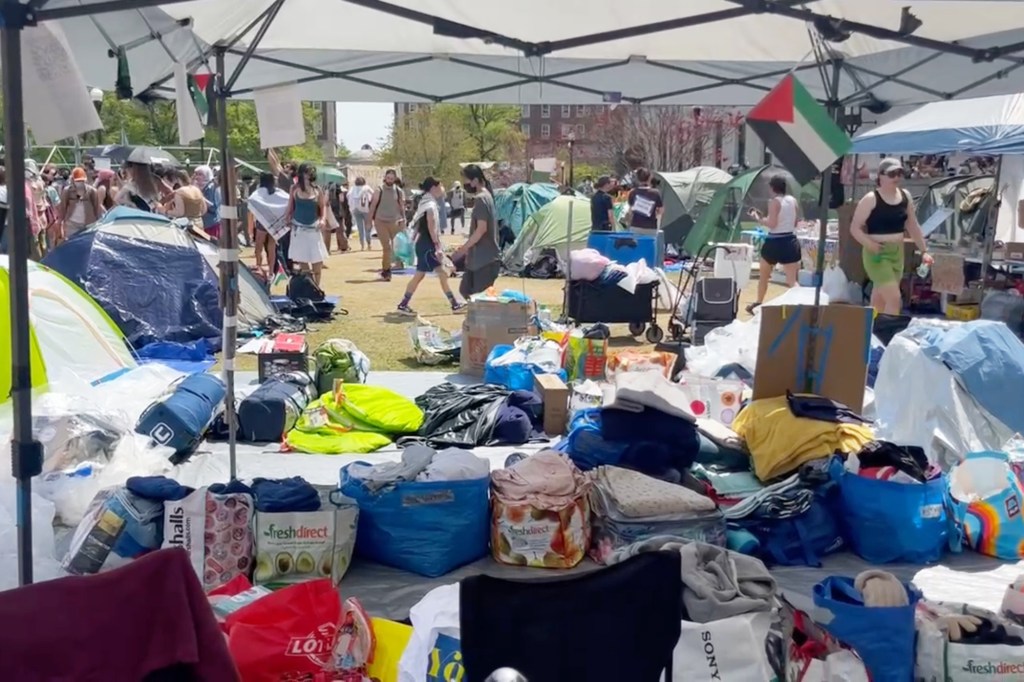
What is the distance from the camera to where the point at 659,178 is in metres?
17.5

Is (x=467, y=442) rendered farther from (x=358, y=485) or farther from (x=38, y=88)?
(x=38, y=88)

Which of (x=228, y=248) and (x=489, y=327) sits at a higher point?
(x=228, y=248)

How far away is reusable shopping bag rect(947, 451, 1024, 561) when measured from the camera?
179 inches

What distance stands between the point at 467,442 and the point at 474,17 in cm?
247

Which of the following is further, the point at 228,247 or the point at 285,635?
the point at 228,247

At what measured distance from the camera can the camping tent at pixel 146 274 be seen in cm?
850

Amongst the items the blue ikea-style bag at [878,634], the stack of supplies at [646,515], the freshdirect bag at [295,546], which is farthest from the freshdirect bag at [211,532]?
the blue ikea-style bag at [878,634]

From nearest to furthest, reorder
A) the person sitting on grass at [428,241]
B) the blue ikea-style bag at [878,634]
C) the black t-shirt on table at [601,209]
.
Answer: the blue ikea-style bag at [878,634] → the person sitting on grass at [428,241] → the black t-shirt on table at [601,209]

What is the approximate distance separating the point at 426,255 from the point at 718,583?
7.90 meters

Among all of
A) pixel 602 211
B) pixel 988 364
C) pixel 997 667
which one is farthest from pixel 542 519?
pixel 602 211

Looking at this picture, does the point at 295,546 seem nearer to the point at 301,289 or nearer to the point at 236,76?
the point at 236,76

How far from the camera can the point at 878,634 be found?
300 cm

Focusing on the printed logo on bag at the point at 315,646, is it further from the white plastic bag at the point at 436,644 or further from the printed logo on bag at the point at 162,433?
the printed logo on bag at the point at 162,433

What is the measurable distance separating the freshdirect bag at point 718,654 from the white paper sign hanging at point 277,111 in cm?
292
